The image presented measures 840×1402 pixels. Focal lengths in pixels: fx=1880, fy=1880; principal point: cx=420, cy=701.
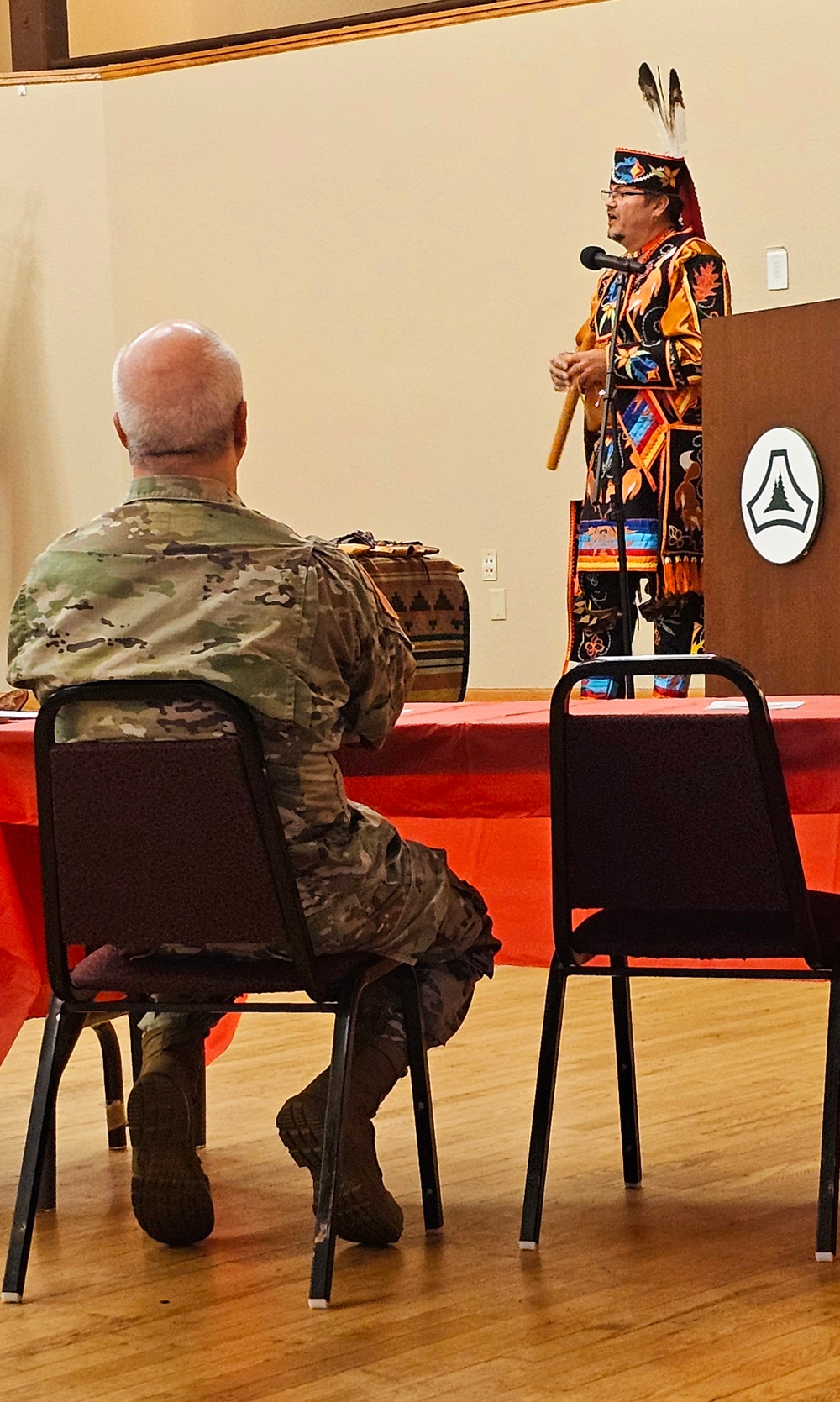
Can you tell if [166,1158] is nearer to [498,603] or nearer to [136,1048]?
[136,1048]

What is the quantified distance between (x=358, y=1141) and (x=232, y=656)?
0.58m

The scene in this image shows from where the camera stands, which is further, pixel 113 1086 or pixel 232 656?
pixel 113 1086

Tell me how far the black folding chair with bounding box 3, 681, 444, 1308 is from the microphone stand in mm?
2708

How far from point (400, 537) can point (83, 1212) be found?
5.51 metres

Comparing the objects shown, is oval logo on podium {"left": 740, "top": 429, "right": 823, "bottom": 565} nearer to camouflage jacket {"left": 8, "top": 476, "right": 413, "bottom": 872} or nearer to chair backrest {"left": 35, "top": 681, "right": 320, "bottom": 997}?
camouflage jacket {"left": 8, "top": 476, "right": 413, "bottom": 872}

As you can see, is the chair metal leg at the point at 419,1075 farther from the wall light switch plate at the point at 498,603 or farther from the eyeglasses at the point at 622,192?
the wall light switch plate at the point at 498,603

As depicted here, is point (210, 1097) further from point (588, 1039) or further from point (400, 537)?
point (400, 537)

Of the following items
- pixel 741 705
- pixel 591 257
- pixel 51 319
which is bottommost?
pixel 741 705

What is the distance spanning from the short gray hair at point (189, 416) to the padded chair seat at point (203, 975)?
57cm

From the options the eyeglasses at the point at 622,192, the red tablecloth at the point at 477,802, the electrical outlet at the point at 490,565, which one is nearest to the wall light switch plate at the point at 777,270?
the electrical outlet at the point at 490,565

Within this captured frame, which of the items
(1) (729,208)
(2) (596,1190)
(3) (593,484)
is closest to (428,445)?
(1) (729,208)

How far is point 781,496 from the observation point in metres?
4.06

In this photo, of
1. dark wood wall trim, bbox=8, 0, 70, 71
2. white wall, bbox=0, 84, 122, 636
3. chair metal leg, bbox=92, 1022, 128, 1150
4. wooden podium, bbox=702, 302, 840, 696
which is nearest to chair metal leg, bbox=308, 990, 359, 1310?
chair metal leg, bbox=92, 1022, 128, 1150

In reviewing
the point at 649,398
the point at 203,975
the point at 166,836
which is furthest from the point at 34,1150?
the point at 649,398
